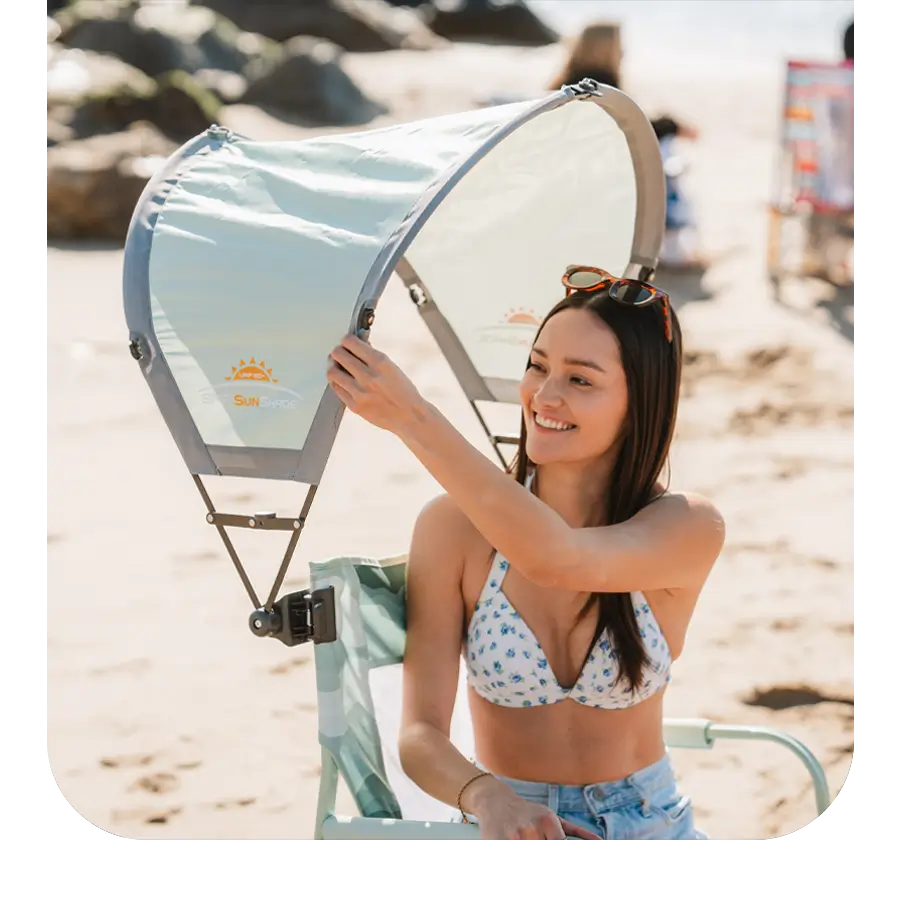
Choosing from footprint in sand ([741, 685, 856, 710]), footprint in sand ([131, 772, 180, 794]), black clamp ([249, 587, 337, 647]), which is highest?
black clamp ([249, 587, 337, 647])

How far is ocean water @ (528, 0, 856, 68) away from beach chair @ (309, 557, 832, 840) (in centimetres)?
630

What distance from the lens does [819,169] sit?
9.84 metres

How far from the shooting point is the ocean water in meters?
10.5

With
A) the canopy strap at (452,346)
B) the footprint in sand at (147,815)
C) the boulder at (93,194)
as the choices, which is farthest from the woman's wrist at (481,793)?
the boulder at (93,194)

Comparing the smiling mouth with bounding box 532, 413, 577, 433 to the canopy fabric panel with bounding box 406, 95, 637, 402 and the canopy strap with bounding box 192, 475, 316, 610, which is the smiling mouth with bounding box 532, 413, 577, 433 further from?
the canopy fabric panel with bounding box 406, 95, 637, 402

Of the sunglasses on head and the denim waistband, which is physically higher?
the sunglasses on head

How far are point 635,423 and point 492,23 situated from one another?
64.5ft

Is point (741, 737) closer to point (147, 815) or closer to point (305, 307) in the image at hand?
point (305, 307)

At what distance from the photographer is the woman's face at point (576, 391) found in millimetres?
2127

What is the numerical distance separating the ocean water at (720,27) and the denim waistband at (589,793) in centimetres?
649

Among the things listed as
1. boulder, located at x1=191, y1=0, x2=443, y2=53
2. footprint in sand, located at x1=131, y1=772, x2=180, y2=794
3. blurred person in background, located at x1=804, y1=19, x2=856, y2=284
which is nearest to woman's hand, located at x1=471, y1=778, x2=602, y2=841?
footprint in sand, located at x1=131, y1=772, x2=180, y2=794

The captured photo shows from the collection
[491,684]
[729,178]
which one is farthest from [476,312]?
[729,178]

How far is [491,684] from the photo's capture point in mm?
2182

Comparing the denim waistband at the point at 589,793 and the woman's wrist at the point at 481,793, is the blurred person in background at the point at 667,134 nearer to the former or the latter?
the denim waistband at the point at 589,793
